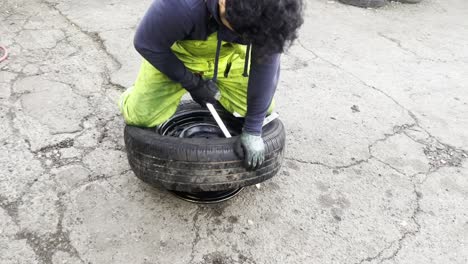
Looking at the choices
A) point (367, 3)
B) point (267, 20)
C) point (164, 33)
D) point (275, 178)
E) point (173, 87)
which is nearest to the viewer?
point (267, 20)

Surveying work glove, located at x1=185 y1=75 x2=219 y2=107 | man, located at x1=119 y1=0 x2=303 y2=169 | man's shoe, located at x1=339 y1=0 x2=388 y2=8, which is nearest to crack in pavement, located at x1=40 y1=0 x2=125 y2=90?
man, located at x1=119 y1=0 x2=303 y2=169

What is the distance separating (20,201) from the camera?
2.08 metres

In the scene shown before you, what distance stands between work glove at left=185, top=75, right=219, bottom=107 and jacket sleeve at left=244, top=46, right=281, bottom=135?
0.80 ft

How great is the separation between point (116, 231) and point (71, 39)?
7.23 ft

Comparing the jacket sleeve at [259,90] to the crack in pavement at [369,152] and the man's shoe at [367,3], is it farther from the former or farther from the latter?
the man's shoe at [367,3]

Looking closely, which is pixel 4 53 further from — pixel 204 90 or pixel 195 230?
pixel 195 230

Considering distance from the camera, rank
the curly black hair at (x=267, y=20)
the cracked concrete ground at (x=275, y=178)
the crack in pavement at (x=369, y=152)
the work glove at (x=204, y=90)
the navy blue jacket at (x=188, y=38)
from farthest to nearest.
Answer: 1. the crack in pavement at (x=369, y=152)
2. the work glove at (x=204, y=90)
3. the cracked concrete ground at (x=275, y=178)
4. the navy blue jacket at (x=188, y=38)
5. the curly black hair at (x=267, y=20)

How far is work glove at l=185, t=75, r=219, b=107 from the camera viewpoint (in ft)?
6.77

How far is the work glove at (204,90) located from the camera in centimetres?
206

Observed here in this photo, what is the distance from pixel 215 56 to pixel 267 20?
2.35ft

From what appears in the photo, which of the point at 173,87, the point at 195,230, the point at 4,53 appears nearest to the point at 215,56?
the point at 173,87

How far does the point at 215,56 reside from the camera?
2.04 meters

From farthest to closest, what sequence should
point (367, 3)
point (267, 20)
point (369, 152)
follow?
point (367, 3) → point (369, 152) → point (267, 20)

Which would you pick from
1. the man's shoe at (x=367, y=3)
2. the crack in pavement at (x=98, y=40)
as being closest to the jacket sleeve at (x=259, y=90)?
the crack in pavement at (x=98, y=40)
